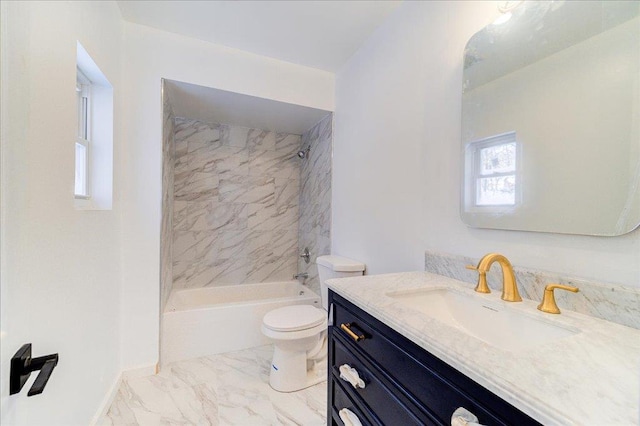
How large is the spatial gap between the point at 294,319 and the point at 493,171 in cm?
146

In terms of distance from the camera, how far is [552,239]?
94cm

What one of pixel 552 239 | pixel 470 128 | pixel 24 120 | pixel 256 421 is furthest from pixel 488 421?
pixel 256 421

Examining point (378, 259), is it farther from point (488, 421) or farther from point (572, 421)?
point (572, 421)

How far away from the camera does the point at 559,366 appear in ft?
1.77

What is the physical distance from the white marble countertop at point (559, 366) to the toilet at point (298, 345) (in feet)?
3.39

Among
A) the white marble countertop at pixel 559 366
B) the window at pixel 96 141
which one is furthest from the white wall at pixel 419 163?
the window at pixel 96 141

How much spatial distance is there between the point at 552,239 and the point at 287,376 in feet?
5.44

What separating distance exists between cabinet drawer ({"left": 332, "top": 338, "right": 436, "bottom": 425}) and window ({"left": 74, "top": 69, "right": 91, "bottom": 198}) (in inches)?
65.6

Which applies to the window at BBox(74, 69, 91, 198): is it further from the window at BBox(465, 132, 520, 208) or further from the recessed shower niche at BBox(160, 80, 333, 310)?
the window at BBox(465, 132, 520, 208)

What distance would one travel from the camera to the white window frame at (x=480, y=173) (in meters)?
1.03

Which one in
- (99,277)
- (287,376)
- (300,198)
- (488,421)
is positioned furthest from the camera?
(300,198)

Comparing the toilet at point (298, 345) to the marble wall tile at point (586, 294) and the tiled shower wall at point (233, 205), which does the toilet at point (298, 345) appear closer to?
the marble wall tile at point (586, 294)

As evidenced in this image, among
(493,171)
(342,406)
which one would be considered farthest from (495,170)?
(342,406)

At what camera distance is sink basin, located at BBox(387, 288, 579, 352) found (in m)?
0.80
